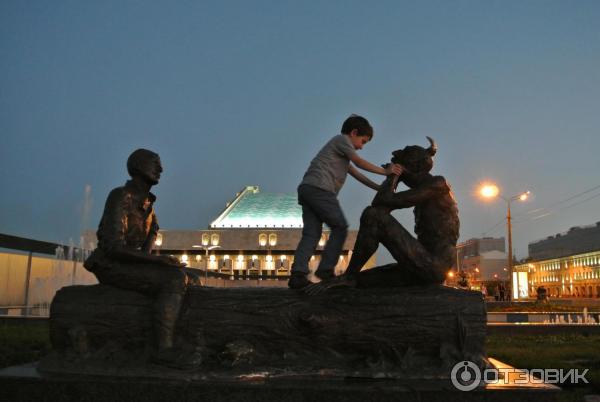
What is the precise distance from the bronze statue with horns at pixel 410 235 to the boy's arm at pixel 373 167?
0.21ft

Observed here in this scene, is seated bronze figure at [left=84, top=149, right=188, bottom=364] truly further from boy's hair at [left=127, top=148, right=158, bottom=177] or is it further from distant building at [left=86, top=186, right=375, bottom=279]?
distant building at [left=86, top=186, right=375, bottom=279]

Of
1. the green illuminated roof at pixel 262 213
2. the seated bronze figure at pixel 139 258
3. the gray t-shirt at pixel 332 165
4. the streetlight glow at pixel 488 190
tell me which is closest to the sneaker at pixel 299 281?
the gray t-shirt at pixel 332 165

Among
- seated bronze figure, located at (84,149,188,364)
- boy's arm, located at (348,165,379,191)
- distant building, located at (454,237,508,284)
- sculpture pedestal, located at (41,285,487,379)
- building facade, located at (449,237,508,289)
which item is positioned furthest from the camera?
distant building, located at (454,237,508,284)

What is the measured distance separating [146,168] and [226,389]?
6.33 ft

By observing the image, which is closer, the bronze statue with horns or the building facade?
the bronze statue with horns

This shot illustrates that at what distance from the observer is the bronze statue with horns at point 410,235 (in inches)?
149

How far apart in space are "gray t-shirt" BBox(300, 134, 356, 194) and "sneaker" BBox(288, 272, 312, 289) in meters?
0.70

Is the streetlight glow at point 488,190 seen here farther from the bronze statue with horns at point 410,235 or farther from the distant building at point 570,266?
the distant building at point 570,266

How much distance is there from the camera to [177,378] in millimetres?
3279

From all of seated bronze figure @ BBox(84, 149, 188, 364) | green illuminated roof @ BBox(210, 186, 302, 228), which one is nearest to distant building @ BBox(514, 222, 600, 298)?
green illuminated roof @ BBox(210, 186, 302, 228)

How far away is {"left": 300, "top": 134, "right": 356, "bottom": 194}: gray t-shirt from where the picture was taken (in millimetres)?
3998

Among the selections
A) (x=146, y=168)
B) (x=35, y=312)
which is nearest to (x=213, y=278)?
(x=35, y=312)

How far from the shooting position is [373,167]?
3963 mm

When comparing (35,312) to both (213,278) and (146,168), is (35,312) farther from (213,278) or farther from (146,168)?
(213,278)
